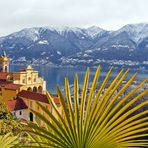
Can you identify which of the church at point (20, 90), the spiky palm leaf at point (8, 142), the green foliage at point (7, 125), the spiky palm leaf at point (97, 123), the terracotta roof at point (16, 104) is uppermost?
the spiky palm leaf at point (97, 123)

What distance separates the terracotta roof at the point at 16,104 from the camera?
197 ft

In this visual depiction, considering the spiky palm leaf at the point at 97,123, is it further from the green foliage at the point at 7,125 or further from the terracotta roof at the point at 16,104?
the terracotta roof at the point at 16,104

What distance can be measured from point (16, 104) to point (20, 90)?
5.38 m

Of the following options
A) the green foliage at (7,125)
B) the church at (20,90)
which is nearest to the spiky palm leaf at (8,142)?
the green foliage at (7,125)

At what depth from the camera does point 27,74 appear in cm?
7525

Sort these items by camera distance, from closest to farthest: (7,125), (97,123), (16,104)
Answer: (97,123) < (7,125) < (16,104)

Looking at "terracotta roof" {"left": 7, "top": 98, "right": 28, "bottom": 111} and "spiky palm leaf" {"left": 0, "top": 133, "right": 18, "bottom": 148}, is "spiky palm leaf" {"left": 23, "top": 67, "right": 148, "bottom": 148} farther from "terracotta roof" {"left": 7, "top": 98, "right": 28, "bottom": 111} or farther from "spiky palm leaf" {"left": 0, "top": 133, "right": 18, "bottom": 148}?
"terracotta roof" {"left": 7, "top": 98, "right": 28, "bottom": 111}

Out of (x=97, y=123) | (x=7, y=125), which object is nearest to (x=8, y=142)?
(x=97, y=123)

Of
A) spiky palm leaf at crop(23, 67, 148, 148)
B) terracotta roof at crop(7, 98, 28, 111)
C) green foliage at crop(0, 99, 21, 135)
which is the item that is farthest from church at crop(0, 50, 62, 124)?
spiky palm leaf at crop(23, 67, 148, 148)

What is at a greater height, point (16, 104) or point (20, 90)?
point (20, 90)

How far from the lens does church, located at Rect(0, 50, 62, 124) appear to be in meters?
60.3

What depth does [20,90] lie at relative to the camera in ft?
218

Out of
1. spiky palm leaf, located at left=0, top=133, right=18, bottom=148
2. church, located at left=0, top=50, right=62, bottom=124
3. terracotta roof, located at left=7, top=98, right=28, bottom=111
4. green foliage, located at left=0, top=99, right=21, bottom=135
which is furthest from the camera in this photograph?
church, located at left=0, top=50, right=62, bottom=124

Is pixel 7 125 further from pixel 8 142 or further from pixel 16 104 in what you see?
Result: pixel 16 104
